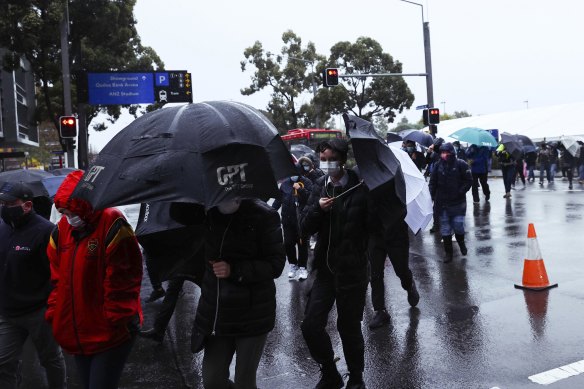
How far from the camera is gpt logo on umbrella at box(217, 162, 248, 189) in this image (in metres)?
2.92

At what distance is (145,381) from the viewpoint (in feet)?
15.9

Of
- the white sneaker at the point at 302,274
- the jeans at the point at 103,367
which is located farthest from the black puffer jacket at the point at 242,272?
the white sneaker at the point at 302,274

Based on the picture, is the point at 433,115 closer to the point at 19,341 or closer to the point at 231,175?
the point at 19,341

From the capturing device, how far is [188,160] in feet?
9.55

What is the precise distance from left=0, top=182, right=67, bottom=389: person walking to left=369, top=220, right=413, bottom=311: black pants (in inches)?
125

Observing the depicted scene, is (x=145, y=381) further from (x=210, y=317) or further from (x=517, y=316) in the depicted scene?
(x=517, y=316)

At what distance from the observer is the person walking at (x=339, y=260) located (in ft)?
13.9

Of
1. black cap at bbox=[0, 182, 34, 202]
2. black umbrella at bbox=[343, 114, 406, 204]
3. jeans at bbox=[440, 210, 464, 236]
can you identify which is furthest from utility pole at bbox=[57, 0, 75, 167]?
black umbrella at bbox=[343, 114, 406, 204]

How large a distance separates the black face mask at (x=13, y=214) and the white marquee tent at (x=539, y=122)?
29619mm

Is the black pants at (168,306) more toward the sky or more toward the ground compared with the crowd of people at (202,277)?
more toward the ground

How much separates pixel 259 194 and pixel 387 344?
297cm

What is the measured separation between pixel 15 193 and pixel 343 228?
229 cm

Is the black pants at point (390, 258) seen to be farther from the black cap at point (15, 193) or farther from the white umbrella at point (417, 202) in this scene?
the black cap at point (15, 193)

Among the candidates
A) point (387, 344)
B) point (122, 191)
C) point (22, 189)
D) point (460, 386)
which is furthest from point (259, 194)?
point (387, 344)
